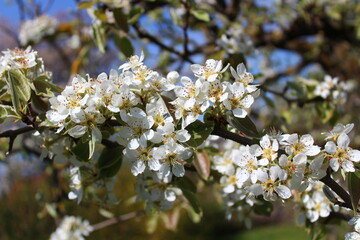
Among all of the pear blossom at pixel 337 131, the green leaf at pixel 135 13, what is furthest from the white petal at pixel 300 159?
the green leaf at pixel 135 13

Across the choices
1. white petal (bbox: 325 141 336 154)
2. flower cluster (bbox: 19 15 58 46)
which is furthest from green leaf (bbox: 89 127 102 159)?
flower cluster (bbox: 19 15 58 46)

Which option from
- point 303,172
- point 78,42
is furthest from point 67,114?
point 78,42

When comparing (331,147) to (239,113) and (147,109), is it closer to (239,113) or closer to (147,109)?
(239,113)

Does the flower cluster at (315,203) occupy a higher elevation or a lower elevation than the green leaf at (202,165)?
lower

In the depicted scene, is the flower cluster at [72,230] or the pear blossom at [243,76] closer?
the pear blossom at [243,76]

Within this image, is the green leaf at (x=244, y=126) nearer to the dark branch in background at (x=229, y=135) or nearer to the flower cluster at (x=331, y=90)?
the dark branch in background at (x=229, y=135)

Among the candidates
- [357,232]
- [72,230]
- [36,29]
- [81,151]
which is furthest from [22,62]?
[36,29]

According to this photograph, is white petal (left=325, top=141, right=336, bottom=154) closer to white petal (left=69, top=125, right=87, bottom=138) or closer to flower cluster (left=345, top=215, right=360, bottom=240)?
flower cluster (left=345, top=215, right=360, bottom=240)

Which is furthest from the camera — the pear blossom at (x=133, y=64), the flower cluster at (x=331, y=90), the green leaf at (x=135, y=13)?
the flower cluster at (x=331, y=90)
